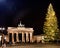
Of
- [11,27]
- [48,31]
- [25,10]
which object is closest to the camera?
[48,31]

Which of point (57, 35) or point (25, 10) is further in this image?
point (25, 10)

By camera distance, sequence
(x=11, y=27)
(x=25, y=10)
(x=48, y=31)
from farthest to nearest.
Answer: (x=25, y=10) < (x=11, y=27) < (x=48, y=31)

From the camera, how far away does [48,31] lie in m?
69.8

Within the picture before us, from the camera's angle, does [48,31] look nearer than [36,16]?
Yes

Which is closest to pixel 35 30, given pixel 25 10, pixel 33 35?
pixel 33 35

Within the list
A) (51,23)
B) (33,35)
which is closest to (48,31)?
(51,23)

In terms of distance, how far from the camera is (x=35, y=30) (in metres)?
80.6

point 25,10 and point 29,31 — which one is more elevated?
point 25,10

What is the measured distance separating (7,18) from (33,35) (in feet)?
34.5

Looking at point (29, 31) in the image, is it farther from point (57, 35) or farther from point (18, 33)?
point (57, 35)

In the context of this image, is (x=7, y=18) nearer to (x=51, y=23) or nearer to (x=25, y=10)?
(x=25, y=10)

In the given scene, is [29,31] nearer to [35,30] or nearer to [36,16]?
[35,30]

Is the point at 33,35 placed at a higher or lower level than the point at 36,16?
lower

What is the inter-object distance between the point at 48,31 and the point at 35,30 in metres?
11.3
